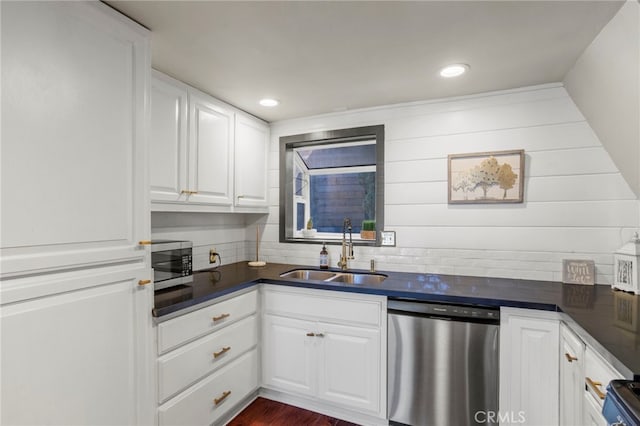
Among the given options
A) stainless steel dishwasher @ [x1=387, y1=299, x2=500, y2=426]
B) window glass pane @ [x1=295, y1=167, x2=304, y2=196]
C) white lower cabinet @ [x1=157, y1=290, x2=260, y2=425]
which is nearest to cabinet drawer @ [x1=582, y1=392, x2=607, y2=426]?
stainless steel dishwasher @ [x1=387, y1=299, x2=500, y2=426]

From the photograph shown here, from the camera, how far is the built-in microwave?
75.0 inches

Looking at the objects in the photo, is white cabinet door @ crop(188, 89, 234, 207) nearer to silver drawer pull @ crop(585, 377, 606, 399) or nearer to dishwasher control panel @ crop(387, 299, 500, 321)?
dishwasher control panel @ crop(387, 299, 500, 321)

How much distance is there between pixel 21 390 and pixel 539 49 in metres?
2.68

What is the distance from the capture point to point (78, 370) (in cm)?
125

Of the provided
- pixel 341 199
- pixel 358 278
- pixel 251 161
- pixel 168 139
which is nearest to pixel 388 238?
pixel 358 278

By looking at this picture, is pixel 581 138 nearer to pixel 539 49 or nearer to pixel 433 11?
pixel 539 49

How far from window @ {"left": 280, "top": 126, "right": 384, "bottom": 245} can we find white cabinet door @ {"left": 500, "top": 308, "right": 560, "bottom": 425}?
1.30m

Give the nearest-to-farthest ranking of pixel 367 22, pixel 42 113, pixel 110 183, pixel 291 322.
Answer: pixel 42 113
pixel 110 183
pixel 367 22
pixel 291 322

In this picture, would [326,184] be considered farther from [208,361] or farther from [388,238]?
[208,361]

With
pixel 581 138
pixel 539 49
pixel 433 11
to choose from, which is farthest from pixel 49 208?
pixel 581 138

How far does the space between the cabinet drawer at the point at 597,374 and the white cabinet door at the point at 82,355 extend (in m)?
1.86

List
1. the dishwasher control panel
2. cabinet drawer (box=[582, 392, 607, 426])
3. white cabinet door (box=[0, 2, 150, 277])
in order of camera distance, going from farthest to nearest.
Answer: the dishwasher control panel, cabinet drawer (box=[582, 392, 607, 426]), white cabinet door (box=[0, 2, 150, 277])

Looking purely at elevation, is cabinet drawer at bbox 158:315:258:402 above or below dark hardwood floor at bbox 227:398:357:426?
above

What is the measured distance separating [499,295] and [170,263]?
193cm
